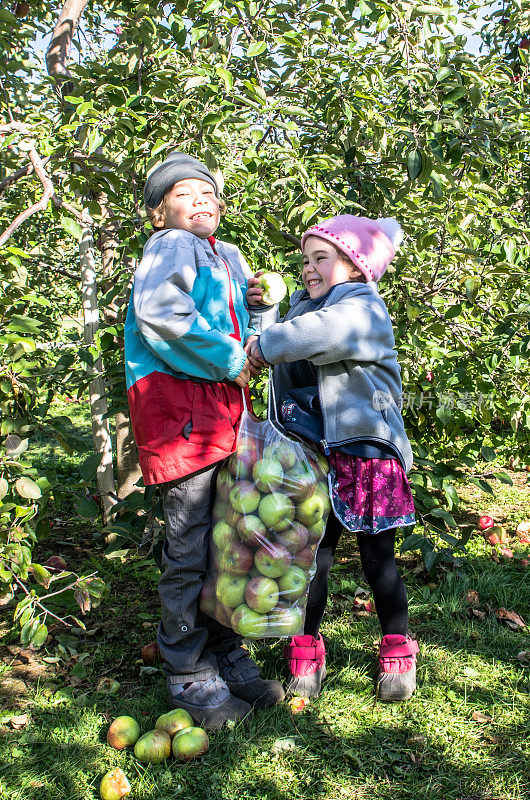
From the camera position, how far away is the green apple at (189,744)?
169 cm

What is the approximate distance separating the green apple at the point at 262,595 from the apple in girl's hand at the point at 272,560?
20mm

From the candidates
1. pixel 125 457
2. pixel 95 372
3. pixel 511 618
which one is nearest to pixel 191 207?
pixel 95 372

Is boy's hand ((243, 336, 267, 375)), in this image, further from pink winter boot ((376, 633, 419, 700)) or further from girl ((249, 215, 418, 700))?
pink winter boot ((376, 633, 419, 700))

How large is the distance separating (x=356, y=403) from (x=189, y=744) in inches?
38.3

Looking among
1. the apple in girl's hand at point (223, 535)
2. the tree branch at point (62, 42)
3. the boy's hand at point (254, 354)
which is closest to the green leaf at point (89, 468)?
the apple in girl's hand at point (223, 535)

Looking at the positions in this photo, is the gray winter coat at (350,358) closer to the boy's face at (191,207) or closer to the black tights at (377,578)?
the black tights at (377,578)

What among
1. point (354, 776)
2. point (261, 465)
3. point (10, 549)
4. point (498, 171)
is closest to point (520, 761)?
point (354, 776)

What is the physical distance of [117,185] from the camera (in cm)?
232

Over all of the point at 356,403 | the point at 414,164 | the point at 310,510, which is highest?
the point at 414,164

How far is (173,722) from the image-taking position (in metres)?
1.78

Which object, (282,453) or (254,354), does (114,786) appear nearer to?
(282,453)

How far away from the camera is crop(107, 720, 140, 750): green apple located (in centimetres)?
176

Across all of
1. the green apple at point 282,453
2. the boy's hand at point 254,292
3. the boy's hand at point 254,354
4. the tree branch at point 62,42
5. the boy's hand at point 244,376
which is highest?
the tree branch at point 62,42

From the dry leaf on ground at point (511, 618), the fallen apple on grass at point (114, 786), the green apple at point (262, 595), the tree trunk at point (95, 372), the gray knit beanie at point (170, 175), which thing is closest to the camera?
the fallen apple on grass at point (114, 786)
